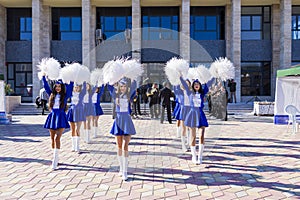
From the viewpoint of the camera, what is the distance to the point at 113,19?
85.1ft

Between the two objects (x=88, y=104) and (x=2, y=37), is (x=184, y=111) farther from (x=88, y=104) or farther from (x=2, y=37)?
(x=2, y=37)

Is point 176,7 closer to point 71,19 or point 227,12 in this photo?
point 227,12

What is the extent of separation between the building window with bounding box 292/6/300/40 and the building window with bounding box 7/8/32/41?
911 inches

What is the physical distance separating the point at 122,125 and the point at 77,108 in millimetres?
2672

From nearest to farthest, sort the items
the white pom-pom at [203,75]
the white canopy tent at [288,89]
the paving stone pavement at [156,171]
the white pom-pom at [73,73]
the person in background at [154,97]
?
the paving stone pavement at [156,171]
the white pom-pom at [73,73]
the white pom-pom at [203,75]
the white canopy tent at [288,89]
the person in background at [154,97]

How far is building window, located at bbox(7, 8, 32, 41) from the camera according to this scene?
26.2 meters

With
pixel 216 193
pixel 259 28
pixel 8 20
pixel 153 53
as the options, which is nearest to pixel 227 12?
pixel 259 28

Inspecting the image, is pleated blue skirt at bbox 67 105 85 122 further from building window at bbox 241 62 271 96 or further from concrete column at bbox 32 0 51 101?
building window at bbox 241 62 271 96

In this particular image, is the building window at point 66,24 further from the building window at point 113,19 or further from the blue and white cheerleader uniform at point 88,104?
the blue and white cheerleader uniform at point 88,104

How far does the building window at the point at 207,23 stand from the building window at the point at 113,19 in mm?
5691

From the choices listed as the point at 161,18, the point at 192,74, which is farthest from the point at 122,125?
the point at 161,18

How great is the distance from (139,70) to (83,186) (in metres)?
2.12

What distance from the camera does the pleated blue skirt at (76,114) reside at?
7.18m

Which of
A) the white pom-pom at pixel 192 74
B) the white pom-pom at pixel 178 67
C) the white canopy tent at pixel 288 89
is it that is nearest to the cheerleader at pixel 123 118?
the white pom-pom at pixel 178 67
